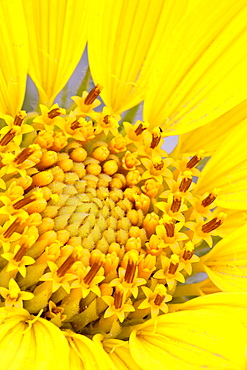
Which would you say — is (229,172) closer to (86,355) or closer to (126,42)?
(126,42)

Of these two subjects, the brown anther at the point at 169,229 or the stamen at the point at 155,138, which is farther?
the stamen at the point at 155,138

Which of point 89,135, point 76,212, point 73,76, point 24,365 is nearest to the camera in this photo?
point 24,365

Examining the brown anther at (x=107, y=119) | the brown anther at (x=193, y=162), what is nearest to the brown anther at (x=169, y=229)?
the brown anther at (x=193, y=162)

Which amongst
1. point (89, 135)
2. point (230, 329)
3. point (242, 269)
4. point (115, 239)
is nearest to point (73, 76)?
point (89, 135)

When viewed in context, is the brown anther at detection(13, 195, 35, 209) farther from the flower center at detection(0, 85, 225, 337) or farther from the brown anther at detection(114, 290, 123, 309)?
the brown anther at detection(114, 290, 123, 309)

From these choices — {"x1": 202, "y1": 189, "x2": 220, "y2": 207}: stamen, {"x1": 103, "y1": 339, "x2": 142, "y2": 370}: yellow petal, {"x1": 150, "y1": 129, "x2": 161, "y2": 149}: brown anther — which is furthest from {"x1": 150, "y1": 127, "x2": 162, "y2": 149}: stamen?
{"x1": 103, "y1": 339, "x2": 142, "y2": 370}: yellow petal

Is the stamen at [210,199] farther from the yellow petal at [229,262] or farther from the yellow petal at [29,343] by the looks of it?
the yellow petal at [29,343]

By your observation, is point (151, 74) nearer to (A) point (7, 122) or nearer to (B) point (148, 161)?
(B) point (148, 161)
